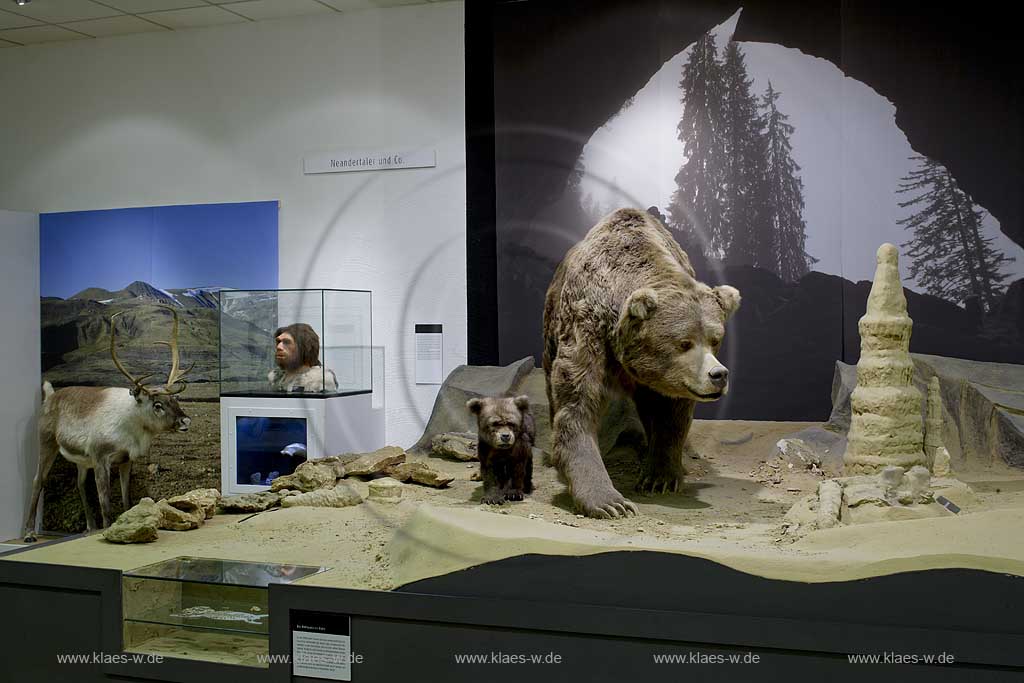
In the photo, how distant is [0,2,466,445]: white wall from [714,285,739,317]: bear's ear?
2.70 feet

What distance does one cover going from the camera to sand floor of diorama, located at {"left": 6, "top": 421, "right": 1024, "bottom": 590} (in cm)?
188

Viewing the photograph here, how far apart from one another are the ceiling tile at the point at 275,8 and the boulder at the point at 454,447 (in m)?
2.28

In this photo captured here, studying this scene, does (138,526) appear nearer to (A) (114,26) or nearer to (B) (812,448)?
(B) (812,448)

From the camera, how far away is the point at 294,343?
4277mm

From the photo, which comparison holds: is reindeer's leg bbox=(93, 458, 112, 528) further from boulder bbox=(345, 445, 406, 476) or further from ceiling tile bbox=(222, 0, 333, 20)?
ceiling tile bbox=(222, 0, 333, 20)

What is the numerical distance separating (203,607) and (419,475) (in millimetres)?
1124

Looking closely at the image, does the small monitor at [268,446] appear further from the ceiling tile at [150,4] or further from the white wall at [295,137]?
the ceiling tile at [150,4]

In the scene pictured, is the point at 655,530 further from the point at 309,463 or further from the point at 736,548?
the point at 309,463

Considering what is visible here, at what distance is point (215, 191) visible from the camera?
5.31m

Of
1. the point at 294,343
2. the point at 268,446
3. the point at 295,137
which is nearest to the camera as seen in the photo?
the point at 268,446

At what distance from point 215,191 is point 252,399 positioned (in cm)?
172

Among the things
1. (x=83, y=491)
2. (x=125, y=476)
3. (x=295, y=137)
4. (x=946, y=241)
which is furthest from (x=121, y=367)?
(x=946, y=241)

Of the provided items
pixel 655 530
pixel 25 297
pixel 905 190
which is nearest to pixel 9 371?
pixel 25 297

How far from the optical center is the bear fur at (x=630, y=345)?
8.43 feet
